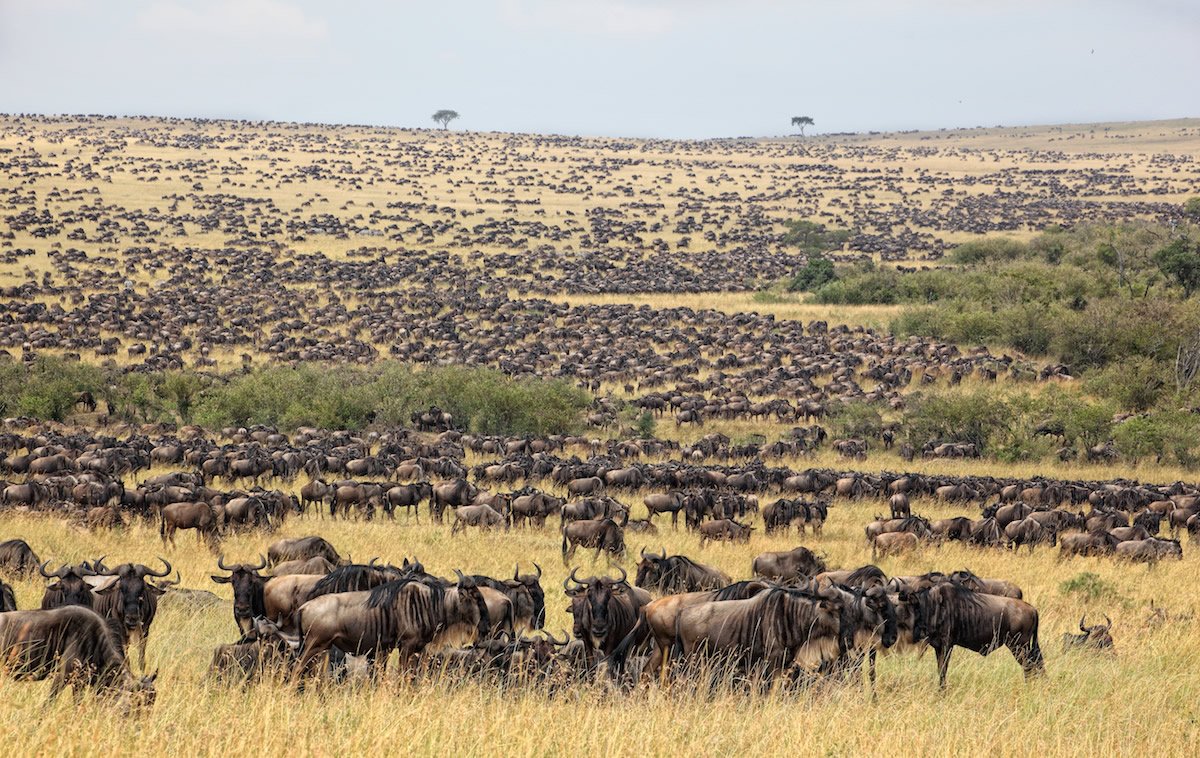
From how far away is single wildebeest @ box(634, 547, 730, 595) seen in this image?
44.4ft

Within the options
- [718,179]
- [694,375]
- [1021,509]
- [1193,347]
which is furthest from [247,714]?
[718,179]

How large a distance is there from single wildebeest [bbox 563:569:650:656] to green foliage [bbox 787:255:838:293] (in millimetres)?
59056

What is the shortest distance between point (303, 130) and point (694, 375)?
5075 inches

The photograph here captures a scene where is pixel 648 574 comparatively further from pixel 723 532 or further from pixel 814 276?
pixel 814 276

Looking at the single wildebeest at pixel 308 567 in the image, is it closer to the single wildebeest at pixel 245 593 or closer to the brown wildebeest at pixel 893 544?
the single wildebeest at pixel 245 593

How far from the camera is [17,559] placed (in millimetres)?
14219

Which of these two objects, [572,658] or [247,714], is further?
[572,658]

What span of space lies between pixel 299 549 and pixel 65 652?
7477mm

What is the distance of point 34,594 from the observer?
42.9 feet

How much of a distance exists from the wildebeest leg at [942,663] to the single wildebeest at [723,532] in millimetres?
9428

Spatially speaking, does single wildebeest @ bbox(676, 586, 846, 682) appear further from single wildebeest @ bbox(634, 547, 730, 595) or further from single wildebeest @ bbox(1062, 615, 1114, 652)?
single wildebeest @ bbox(1062, 615, 1114, 652)

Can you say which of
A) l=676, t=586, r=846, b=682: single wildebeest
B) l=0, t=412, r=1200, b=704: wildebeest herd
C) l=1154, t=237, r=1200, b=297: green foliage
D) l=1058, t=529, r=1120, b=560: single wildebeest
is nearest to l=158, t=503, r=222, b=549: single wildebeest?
l=0, t=412, r=1200, b=704: wildebeest herd

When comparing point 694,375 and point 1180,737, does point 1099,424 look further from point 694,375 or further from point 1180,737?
point 1180,737

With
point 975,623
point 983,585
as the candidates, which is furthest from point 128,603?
point 983,585
